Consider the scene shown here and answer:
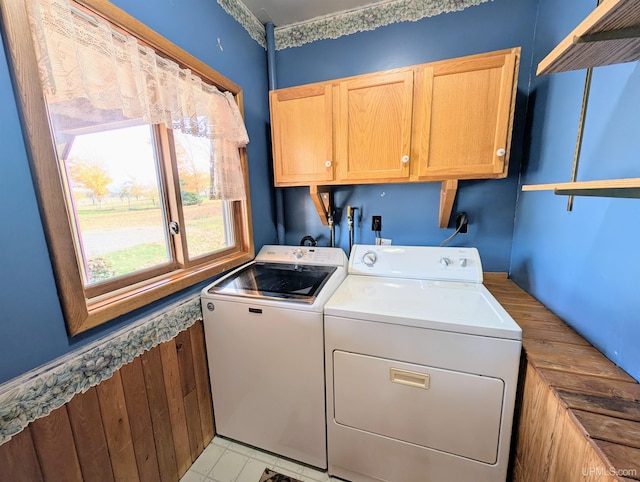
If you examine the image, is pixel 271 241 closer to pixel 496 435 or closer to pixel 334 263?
pixel 334 263

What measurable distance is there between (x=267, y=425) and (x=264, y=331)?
23.6 inches

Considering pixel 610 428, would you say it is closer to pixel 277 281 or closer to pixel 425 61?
pixel 277 281

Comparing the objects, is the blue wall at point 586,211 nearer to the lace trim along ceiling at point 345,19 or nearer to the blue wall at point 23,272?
the lace trim along ceiling at point 345,19

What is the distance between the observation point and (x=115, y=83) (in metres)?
0.92

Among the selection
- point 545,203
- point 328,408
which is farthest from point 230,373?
point 545,203

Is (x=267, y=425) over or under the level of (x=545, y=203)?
under

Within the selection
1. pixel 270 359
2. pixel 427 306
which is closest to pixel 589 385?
pixel 427 306

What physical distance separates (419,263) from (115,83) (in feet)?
5.66

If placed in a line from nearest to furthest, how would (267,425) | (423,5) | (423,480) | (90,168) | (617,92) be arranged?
1. (617,92)
2. (90,168)
3. (423,480)
4. (267,425)
5. (423,5)

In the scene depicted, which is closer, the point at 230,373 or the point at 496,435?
the point at 496,435

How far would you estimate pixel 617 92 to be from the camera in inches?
34.9

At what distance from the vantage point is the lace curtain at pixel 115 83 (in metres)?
0.76

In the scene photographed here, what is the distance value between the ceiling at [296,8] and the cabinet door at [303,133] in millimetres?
581

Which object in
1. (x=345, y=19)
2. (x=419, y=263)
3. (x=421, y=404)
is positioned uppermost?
(x=345, y=19)
